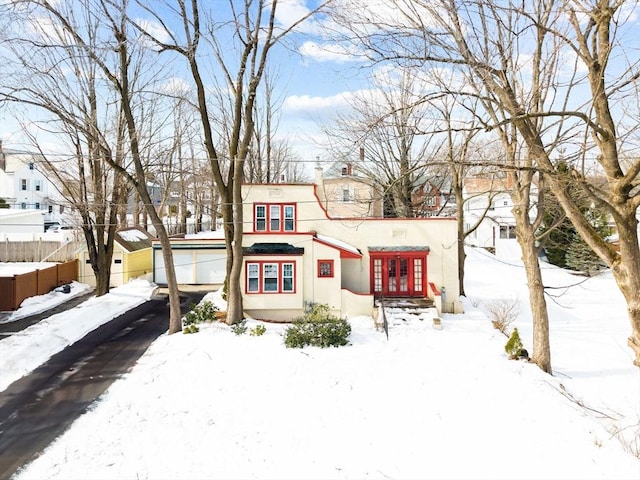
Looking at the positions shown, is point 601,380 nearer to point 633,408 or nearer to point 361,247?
point 633,408

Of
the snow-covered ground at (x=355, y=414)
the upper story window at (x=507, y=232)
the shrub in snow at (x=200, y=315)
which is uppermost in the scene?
the upper story window at (x=507, y=232)

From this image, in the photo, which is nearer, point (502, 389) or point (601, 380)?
point (502, 389)

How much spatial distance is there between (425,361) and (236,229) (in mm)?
8052

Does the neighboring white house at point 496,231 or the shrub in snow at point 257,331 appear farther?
the neighboring white house at point 496,231

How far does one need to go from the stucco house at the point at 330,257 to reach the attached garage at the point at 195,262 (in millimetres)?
8942

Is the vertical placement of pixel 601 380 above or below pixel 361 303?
below

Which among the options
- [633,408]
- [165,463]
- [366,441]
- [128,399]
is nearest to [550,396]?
[633,408]

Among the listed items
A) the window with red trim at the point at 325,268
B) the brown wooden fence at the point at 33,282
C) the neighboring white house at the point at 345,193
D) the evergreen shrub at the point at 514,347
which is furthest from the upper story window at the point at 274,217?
the neighboring white house at the point at 345,193

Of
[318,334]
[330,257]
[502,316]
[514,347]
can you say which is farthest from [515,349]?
[330,257]

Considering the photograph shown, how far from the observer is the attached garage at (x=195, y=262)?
82.2 ft

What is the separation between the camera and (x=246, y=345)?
41.2 ft

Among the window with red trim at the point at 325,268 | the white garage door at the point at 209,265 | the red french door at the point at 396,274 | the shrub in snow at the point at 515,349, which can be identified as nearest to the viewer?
the shrub in snow at the point at 515,349

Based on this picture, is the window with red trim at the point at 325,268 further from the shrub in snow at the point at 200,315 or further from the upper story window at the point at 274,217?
the shrub in snow at the point at 200,315

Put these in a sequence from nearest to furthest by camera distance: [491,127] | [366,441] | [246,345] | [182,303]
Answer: [491,127] < [366,441] < [246,345] < [182,303]
